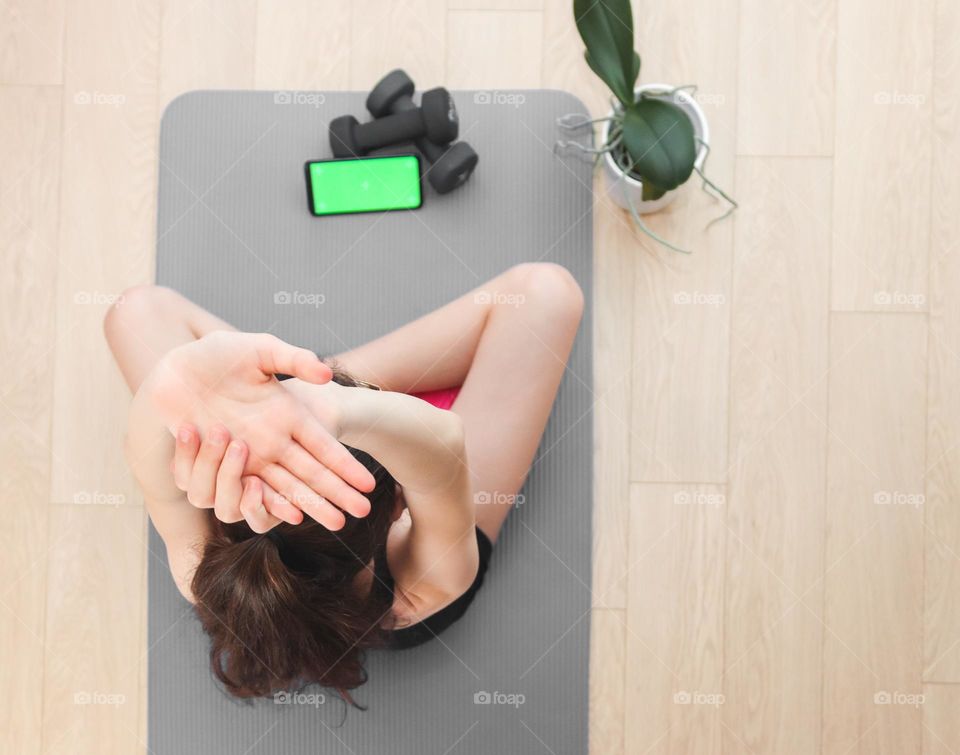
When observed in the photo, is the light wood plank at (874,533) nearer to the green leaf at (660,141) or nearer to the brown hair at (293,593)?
the green leaf at (660,141)

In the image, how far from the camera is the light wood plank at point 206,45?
4.81ft

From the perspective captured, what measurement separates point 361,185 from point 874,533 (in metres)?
1.07

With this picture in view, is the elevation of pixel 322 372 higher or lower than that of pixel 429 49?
lower

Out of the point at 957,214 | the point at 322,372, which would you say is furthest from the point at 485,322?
the point at 957,214

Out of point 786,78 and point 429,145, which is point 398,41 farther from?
point 786,78

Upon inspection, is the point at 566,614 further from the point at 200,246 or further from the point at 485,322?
the point at 200,246

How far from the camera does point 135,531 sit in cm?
142

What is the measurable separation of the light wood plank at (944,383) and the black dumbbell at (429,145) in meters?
0.83

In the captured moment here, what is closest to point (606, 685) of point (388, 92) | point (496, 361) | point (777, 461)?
point (777, 461)

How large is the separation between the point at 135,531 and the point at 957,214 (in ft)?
5.04

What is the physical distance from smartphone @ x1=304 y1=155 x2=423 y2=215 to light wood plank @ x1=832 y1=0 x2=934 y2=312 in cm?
75

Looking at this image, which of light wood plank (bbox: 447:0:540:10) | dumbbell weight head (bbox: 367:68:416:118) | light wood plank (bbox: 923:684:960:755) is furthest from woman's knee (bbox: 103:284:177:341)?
light wood plank (bbox: 923:684:960:755)

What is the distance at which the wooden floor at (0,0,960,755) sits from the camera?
1401mm

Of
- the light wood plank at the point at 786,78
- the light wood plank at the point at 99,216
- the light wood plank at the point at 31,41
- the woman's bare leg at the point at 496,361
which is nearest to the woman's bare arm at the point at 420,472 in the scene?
the woman's bare leg at the point at 496,361
